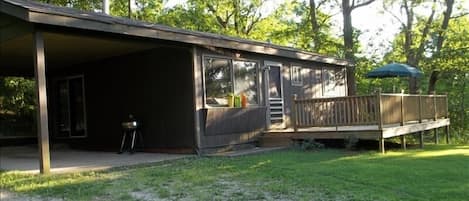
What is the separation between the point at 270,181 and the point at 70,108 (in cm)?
898

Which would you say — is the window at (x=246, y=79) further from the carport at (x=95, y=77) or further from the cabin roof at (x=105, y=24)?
the carport at (x=95, y=77)

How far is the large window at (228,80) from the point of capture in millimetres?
10000

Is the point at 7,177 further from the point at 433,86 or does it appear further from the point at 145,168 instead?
the point at 433,86

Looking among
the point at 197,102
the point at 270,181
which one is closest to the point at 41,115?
the point at 197,102

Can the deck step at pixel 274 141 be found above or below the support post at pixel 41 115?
below

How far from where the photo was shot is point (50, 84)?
14234mm

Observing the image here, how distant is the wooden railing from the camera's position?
9531 mm

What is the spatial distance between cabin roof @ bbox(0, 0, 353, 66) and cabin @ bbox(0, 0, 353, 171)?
2cm

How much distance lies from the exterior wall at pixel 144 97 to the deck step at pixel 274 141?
2.08 meters

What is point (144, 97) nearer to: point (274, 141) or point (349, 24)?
point (274, 141)

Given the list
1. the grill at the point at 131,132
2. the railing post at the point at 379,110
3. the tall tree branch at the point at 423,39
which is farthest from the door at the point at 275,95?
the tall tree branch at the point at 423,39

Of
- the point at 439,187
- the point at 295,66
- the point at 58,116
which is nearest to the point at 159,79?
the point at 295,66

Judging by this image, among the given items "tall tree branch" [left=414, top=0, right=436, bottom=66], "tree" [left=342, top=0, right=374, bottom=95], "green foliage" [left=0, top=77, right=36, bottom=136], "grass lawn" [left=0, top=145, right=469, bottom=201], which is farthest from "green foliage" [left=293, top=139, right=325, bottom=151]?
"tall tree branch" [left=414, top=0, right=436, bottom=66]

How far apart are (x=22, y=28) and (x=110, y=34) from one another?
58.0 inches
